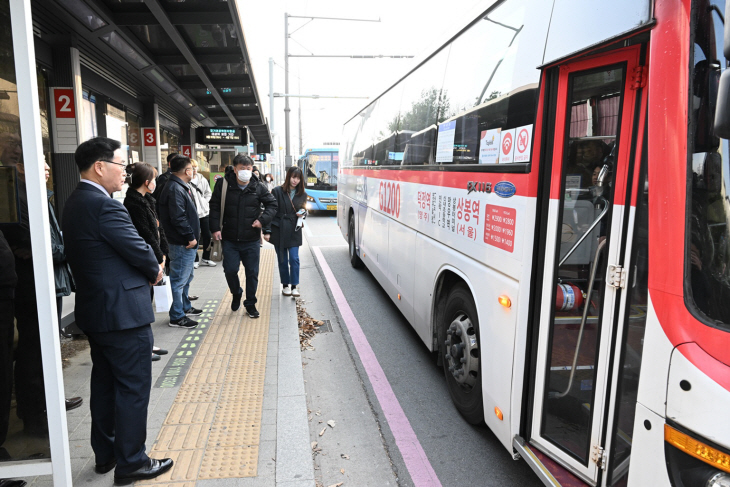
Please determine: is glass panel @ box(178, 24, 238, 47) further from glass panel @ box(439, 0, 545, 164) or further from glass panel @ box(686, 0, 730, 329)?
glass panel @ box(686, 0, 730, 329)

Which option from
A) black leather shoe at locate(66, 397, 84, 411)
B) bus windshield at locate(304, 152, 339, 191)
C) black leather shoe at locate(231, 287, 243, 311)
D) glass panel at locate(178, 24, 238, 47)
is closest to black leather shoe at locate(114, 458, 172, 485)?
black leather shoe at locate(66, 397, 84, 411)

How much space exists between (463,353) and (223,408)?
6.54ft

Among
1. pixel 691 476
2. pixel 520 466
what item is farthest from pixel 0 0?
pixel 520 466

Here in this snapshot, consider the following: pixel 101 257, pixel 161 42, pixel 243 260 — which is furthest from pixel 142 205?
pixel 161 42

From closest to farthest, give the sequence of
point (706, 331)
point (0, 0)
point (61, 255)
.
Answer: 1. point (706, 331)
2. point (0, 0)
3. point (61, 255)

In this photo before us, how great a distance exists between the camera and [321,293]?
8.16m

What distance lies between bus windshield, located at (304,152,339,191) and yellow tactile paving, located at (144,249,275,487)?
16.2m

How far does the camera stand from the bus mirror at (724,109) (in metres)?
1.58

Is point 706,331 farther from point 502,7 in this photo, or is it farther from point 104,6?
point 104,6

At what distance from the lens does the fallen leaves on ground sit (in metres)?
5.84

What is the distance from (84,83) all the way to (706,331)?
8.85m

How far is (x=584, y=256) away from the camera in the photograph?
2.82 meters

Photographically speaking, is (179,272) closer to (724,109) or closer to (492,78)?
(492,78)

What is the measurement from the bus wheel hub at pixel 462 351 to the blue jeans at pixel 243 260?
10.4 ft
